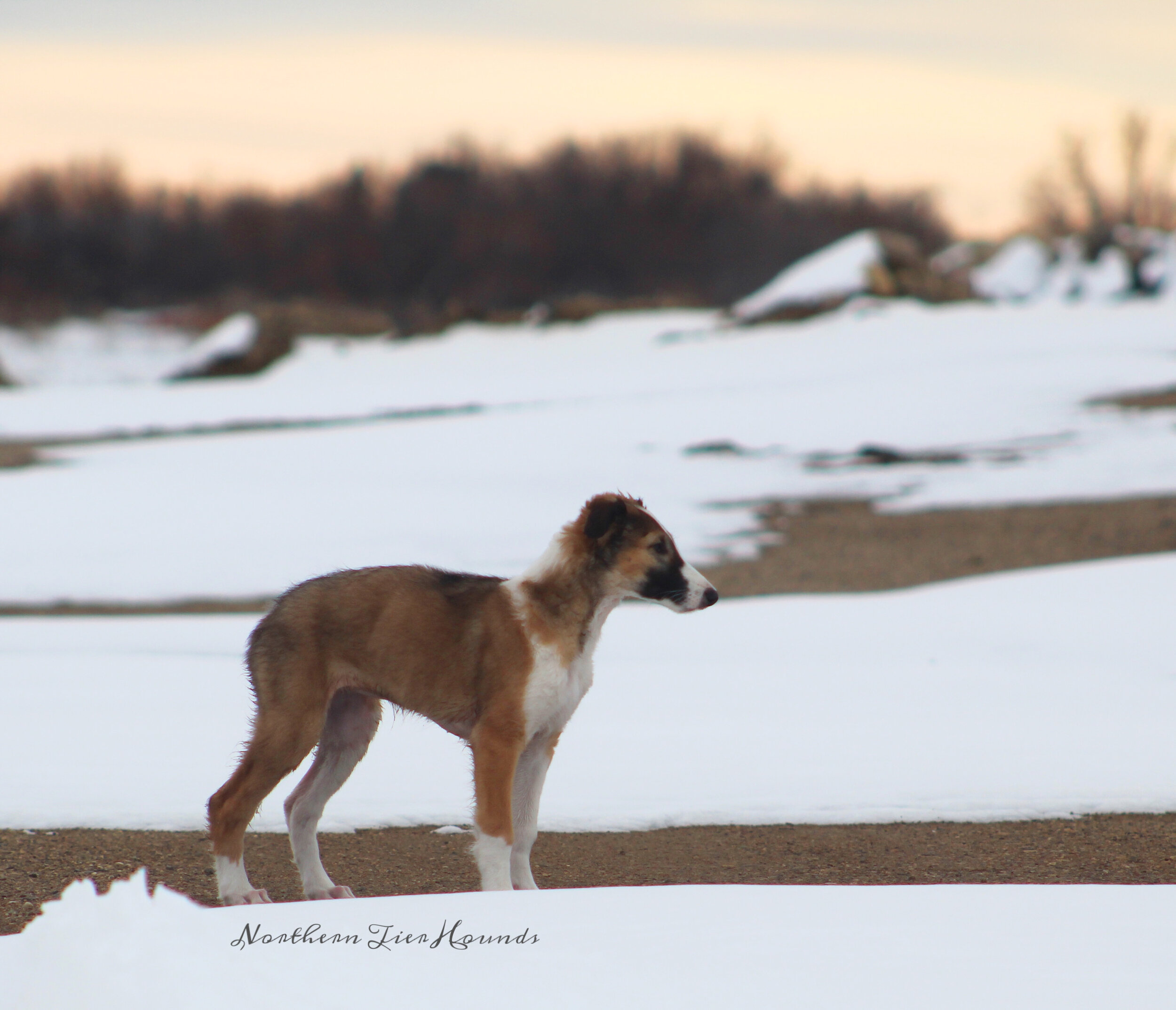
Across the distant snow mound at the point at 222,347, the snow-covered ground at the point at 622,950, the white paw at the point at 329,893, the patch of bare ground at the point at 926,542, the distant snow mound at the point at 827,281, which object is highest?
the snow-covered ground at the point at 622,950

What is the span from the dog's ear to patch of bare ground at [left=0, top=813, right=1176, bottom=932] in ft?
5.09

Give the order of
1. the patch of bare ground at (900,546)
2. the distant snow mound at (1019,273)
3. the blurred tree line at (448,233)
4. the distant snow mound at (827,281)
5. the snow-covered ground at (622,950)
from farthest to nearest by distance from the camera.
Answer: the blurred tree line at (448,233)
the distant snow mound at (1019,273)
the distant snow mound at (827,281)
the patch of bare ground at (900,546)
the snow-covered ground at (622,950)

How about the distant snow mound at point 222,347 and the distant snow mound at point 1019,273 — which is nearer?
the distant snow mound at point 222,347

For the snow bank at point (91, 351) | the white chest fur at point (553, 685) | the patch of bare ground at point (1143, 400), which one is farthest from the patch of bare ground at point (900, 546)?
the snow bank at point (91, 351)

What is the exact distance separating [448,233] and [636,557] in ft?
236

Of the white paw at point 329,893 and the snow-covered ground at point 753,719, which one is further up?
the white paw at point 329,893

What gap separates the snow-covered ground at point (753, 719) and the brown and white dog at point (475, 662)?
61.1 inches

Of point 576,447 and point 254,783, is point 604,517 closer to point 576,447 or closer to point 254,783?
point 254,783

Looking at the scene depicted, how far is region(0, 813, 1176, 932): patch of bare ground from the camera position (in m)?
6.07

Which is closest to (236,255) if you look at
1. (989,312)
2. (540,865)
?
(989,312)

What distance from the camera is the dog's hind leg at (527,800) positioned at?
5.55 m

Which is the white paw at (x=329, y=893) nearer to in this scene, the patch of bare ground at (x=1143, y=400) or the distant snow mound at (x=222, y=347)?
the patch of bare ground at (x=1143, y=400)

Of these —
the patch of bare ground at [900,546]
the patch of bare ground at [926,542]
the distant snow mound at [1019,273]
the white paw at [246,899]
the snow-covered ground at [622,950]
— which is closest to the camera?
the snow-covered ground at [622,950]

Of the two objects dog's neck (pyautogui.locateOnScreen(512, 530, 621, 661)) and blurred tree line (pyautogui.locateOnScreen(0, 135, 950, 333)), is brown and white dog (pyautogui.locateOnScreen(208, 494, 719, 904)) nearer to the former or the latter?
dog's neck (pyautogui.locateOnScreen(512, 530, 621, 661))
